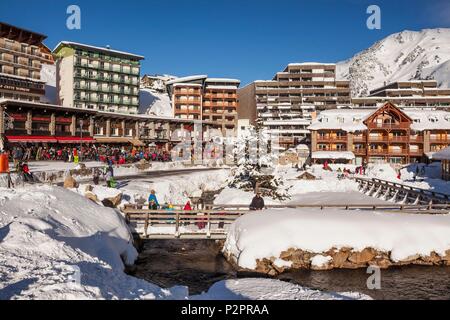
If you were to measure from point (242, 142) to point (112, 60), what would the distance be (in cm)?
5765

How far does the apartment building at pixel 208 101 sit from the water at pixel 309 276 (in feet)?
260

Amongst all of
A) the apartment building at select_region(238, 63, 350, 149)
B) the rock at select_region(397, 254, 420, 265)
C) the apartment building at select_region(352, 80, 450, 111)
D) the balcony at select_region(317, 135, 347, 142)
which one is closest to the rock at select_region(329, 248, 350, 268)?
the rock at select_region(397, 254, 420, 265)

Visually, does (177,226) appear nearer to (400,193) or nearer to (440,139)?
(400,193)

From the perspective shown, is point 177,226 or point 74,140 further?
point 74,140

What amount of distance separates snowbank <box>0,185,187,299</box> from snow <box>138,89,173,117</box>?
92.0 meters

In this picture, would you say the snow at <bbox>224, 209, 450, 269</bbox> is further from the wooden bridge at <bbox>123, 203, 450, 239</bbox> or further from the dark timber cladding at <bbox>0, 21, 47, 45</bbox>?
the dark timber cladding at <bbox>0, 21, 47, 45</bbox>

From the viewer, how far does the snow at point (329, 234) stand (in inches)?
718

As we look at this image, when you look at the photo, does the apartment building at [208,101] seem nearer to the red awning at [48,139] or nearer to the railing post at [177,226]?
the red awning at [48,139]

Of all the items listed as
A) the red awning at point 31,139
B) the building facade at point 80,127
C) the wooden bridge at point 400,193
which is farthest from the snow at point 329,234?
the red awning at point 31,139

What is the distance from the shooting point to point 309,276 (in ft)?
56.4

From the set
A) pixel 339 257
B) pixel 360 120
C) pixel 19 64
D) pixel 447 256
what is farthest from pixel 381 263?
pixel 19 64

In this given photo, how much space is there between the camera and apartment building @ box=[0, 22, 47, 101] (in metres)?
72.2

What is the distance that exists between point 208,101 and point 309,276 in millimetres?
88248
